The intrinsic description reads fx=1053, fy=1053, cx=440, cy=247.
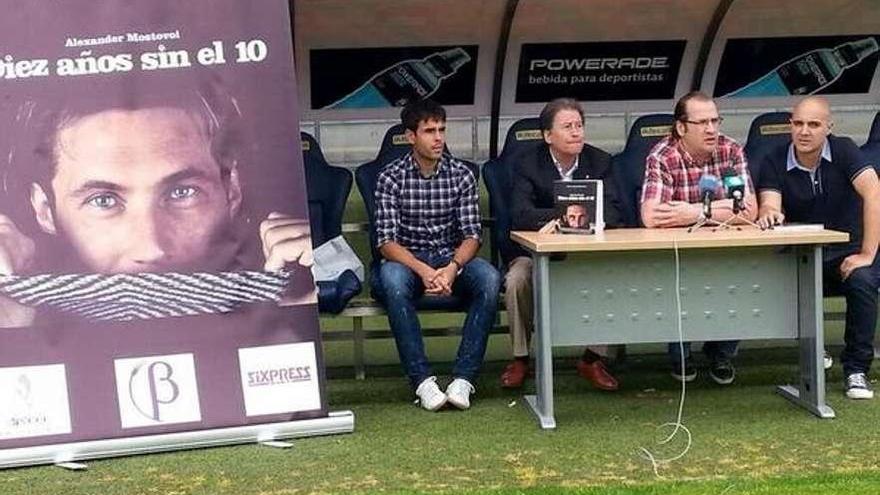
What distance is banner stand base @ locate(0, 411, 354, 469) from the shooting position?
394cm

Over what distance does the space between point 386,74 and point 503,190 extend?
1.25 metres

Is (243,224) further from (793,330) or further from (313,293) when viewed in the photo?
(793,330)

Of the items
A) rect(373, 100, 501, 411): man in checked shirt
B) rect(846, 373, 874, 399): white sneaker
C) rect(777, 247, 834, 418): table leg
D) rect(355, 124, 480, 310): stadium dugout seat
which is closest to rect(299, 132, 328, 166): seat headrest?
rect(355, 124, 480, 310): stadium dugout seat

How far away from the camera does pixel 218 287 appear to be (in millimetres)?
4098

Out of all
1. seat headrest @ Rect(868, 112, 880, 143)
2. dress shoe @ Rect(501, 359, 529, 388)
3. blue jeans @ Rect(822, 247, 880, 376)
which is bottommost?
dress shoe @ Rect(501, 359, 529, 388)

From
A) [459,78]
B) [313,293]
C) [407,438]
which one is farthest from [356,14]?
[407,438]

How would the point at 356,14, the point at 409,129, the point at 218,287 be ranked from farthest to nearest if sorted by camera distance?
the point at 356,14
the point at 409,129
the point at 218,287

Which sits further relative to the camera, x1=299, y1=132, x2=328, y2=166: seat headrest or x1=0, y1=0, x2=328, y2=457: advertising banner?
x1=299, y1=132, x2=328, y2=166: seat headrest

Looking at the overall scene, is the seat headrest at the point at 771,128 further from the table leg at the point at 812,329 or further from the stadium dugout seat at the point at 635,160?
the table leg at the point at 812,329

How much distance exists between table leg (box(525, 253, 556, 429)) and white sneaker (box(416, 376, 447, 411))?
1.44 feet

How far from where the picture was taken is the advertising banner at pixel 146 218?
3961 millimetres

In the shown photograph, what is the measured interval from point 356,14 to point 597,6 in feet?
4.70

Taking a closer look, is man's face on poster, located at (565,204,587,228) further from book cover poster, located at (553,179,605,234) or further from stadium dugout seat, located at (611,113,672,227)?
stadium dugout seat, located at (611,113,672,227)

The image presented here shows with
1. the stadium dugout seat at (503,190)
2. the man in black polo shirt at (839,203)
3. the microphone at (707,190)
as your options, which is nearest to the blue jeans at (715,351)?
the man in black polo shirt at (839,203)
